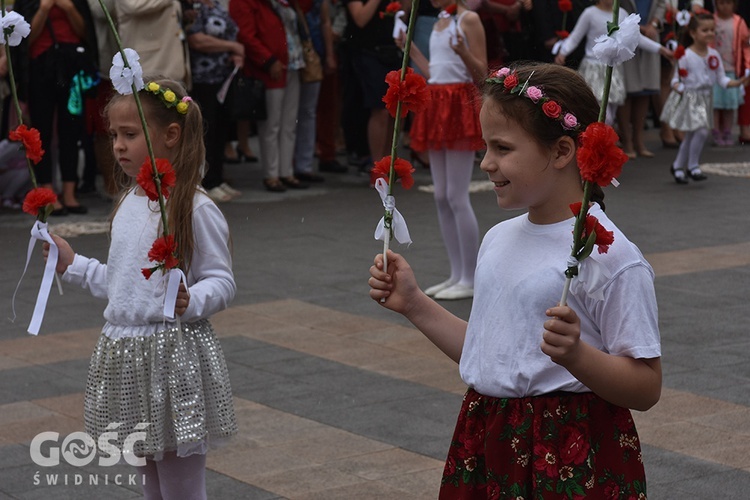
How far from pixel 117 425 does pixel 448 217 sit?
4.74 meters

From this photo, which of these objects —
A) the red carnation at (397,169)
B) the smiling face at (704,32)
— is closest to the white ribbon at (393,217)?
the red carnation at (397,169)

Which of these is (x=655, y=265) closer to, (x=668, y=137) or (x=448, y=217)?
(x=448, y=217)

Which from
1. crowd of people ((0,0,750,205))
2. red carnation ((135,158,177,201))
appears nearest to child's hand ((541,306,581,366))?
red carnation ((135,158,177,201))

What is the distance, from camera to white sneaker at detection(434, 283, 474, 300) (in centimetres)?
813

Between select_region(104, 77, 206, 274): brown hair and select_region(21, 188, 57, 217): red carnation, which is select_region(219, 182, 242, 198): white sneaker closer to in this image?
select_region(104, 77, 206, 274): brown hair

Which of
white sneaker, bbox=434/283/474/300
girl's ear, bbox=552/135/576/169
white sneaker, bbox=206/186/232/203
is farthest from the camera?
white sneaker, bbox=206/186/232/203

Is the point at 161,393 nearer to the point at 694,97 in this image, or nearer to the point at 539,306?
the point at 539,306

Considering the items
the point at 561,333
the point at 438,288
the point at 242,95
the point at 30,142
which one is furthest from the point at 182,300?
the point at 242,95

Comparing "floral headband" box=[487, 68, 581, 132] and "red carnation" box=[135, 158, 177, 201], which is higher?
"floral headband" box=[487, 68, 581, 132]

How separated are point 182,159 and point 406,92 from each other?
1.25m

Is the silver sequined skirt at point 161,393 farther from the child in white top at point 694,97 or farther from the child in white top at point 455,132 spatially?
the child in white top at point 694,97

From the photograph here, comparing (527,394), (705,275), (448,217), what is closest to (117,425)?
(527,394)

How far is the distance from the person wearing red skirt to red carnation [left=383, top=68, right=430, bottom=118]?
203 inches

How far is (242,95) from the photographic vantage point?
477 inches
